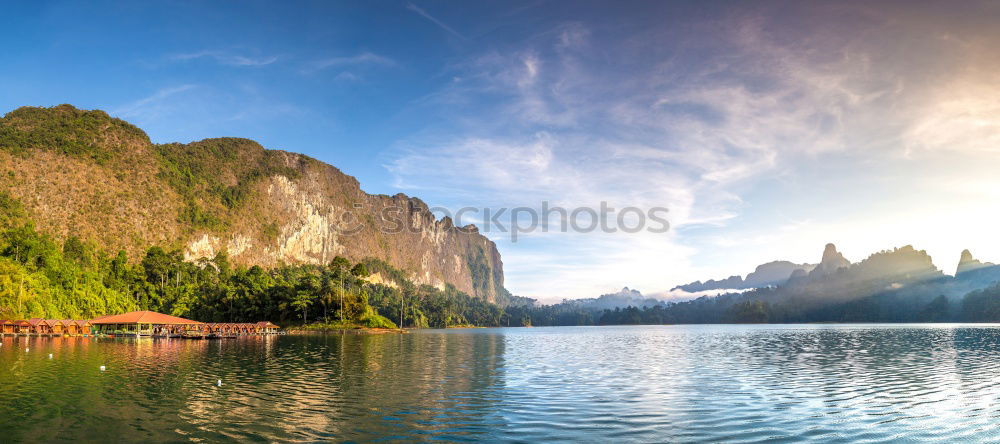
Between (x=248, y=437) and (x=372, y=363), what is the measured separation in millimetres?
27851

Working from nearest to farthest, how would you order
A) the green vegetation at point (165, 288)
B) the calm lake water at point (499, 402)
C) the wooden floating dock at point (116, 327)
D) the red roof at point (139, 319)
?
the calm lake water at point (499, 402)
the red roof at point (139, 319)
the wooden floating dock at point (116, 327)
the green vegetation at point (165, 288)

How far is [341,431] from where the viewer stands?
1836cm

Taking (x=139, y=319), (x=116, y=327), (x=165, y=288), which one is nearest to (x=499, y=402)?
(x=139, y=319)

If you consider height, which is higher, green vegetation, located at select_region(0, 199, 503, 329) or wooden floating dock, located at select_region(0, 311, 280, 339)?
green vegetation, located at select_region(0, 199, 503, 329)

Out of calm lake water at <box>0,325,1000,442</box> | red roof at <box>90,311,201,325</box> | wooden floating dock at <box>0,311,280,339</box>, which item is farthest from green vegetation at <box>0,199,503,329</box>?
calm lake water at <box>0,325,1000,442</box>

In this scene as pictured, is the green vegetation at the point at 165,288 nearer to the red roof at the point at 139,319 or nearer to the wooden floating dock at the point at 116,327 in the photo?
the wooden floating dock at the point at 116,327

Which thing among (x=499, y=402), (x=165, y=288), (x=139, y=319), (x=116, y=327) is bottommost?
(x=116, y=327)

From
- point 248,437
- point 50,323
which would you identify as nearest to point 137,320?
point 50,323

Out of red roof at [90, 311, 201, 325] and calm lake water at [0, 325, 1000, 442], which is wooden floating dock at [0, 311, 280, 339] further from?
calm lake water at [0, 325, 1000, 442]

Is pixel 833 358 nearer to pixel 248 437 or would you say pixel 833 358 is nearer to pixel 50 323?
pixel 248 437

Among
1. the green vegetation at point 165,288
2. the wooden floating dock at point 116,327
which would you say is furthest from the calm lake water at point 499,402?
the green vegetation at point 165,288

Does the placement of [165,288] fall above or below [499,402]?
above

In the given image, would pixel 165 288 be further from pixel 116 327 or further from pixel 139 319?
pixel 139 319

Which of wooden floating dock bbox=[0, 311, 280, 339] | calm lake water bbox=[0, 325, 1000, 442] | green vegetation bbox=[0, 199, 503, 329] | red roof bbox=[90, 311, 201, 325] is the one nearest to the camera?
calm lake water bbox=[0, 325, 1000, 442]
